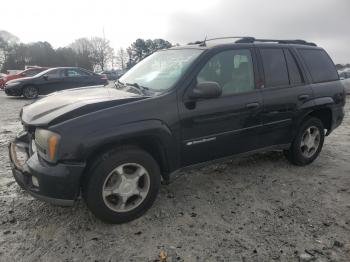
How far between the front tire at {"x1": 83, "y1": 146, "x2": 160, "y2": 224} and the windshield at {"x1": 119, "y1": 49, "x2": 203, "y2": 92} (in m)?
0.83

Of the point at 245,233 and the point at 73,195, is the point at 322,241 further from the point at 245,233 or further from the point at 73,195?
the point at 73,195

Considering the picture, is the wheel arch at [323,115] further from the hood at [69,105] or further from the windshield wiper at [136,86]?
the hood at [69,105]

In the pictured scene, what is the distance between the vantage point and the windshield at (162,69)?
3.72m

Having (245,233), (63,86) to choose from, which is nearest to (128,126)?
(245,233)

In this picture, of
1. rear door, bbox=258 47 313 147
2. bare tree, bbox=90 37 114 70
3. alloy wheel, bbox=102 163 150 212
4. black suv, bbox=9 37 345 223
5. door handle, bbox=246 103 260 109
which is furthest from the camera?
bare tree, bbox=90 37 114 70

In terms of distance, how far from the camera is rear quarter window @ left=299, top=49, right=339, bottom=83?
16.2ft

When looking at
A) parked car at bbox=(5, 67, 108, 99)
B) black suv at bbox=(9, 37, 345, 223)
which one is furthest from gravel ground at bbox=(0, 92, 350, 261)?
parked car at bbox=(5, 67, 108, 99)

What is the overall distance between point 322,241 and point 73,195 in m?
2.31

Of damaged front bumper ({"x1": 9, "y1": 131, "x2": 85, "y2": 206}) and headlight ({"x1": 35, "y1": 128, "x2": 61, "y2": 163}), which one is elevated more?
headlight ({"x1": 35, "y1": 128, "x2": 61, "y2": 163})

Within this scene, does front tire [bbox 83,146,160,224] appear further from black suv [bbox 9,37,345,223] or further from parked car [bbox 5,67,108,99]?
parked car [bbox 5,67,108,99]

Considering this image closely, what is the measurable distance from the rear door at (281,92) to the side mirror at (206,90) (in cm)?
98

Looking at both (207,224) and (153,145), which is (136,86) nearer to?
(153,145)

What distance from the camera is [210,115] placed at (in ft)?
12.2

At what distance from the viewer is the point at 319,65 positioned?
16.8 feet
